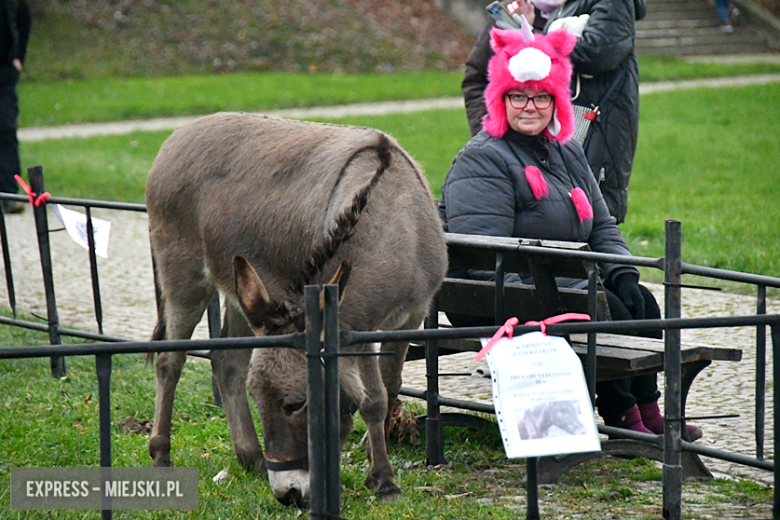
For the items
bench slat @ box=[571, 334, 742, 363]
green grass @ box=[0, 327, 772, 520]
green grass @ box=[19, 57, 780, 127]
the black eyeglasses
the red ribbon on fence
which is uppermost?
the black eyeglasses

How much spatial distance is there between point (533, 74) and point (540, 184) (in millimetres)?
567

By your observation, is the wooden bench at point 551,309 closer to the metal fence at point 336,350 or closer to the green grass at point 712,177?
the metal fence at point 336,350

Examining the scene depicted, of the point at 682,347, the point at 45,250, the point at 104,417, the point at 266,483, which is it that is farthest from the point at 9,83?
the point at 682,347

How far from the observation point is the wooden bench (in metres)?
4.16

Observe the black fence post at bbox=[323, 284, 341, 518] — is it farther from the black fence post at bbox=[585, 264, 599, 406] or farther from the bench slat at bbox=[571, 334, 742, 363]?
the bench slat at bbox=[571, 334, 742, 363]

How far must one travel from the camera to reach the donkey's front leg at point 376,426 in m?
3.98

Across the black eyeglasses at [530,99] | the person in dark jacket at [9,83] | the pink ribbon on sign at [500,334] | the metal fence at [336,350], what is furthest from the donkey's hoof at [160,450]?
the person in dark jacket at [9,83]

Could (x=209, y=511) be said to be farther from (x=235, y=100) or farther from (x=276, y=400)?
(x=235, y=100)

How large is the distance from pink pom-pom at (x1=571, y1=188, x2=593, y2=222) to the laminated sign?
73.4 inches

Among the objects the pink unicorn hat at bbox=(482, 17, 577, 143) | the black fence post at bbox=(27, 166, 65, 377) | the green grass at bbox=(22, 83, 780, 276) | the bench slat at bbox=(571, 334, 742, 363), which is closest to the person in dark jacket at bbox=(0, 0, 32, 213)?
the green grass at bbox=(22, 83, 780, 276)

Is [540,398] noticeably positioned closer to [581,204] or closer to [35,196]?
[581,204]

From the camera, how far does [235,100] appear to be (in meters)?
17.4

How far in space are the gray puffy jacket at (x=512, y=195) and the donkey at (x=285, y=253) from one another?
21.9 inches

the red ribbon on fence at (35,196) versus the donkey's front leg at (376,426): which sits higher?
the red ribbon on fence at (35,196)
